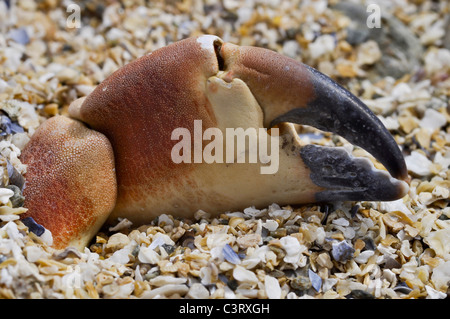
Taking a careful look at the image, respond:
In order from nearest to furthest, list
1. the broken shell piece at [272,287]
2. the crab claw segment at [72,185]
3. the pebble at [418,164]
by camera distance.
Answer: the broken shell piece at [272,287]
the crab claw segment at [72,185]
the pebble at [418,164]

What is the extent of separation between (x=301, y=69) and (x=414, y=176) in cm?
50

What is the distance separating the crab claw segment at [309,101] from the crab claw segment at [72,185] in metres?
0.28

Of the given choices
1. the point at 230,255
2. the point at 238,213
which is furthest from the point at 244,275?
the point at 238,213

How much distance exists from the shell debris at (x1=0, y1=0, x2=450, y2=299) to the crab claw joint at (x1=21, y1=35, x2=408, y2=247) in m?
0.04

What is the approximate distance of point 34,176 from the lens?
3.30 ft

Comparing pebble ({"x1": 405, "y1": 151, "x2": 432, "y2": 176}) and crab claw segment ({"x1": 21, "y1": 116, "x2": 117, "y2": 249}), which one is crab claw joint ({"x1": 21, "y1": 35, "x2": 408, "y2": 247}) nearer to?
crab claw segment ({"x1": 21, "y1": 116, "x2": 117, "y2": 249})

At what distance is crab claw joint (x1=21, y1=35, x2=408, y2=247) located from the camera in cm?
96

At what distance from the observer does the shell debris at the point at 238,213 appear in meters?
0.89

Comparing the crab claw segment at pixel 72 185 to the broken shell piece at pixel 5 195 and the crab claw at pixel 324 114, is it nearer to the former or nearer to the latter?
the broken shell piece at pixel 5 195

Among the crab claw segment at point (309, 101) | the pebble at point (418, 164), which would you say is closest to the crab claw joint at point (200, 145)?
the crab claw segment at point (309, 101)

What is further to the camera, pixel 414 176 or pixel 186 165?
pixel 414 176

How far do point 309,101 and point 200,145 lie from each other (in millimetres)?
209
